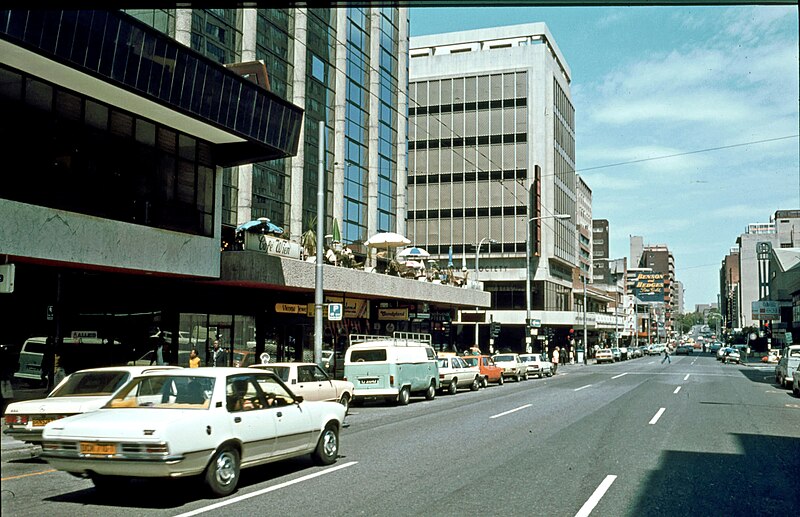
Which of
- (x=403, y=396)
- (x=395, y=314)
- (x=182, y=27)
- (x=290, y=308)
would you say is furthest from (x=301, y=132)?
(x=403, y=396)

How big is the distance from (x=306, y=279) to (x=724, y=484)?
746 inches

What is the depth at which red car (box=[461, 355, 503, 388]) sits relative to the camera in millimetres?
34375

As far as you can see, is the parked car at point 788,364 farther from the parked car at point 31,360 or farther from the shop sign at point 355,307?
the parked car at point 31,360

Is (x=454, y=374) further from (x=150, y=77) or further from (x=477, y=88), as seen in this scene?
(x=477, y=88)

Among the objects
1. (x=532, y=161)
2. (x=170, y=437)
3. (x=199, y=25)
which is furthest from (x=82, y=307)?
(x=532, y=161)

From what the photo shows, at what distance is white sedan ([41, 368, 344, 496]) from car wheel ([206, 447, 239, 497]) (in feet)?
0.04

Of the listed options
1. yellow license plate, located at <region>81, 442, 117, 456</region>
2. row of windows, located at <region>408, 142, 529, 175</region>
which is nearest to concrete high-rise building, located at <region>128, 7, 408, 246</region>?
yellow license plate, located at <region>81, 442, 117, 456</region>

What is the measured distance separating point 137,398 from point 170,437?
1302mm

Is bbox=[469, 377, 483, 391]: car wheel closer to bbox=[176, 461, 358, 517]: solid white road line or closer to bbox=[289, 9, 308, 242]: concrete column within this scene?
bbox=[289, 9, 308, 242]: concrete column

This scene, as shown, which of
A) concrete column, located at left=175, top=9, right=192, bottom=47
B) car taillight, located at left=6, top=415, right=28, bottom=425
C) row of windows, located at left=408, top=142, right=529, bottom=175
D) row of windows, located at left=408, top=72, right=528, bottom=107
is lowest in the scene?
car taillight, located at left=6, top=415, right=28, bottom=425

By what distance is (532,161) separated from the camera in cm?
7675

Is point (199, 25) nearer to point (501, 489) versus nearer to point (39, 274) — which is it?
point (39, 274)

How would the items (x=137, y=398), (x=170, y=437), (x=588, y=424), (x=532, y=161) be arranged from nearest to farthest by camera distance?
(x=170, y=437) → (x=137, y=398) → (x=588, y=424) → (x=532, y=161)

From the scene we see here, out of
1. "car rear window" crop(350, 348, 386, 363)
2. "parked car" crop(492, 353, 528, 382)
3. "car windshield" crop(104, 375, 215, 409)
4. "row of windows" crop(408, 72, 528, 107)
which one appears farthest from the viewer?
"row of windows" crop(408, 72, 528, 107)
